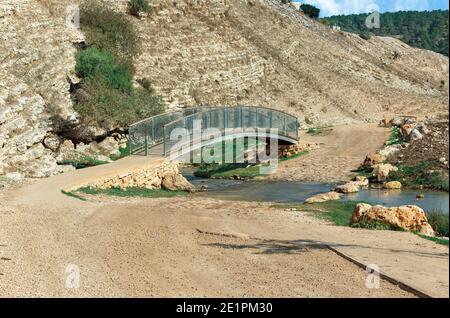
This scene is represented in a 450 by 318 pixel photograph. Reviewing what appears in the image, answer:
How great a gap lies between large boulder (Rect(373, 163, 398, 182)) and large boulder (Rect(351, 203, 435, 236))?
11.2 meters

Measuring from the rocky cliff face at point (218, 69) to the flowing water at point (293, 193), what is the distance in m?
6.15

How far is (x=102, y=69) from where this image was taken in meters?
28.1

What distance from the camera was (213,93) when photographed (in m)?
40.4

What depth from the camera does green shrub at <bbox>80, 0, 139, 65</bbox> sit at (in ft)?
105

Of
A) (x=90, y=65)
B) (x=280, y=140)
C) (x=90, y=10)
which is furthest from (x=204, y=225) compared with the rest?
(x=90, y=10)

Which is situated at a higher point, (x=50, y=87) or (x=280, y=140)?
(x=50, y=87)

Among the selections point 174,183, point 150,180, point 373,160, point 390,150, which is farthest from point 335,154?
point 150,180

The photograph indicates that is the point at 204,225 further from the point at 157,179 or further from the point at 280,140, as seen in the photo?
the point at 280,140

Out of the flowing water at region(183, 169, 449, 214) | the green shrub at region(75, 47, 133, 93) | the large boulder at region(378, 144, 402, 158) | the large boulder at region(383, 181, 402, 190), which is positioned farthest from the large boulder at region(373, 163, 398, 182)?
the green shrub at region(75, 47, 133, 93)

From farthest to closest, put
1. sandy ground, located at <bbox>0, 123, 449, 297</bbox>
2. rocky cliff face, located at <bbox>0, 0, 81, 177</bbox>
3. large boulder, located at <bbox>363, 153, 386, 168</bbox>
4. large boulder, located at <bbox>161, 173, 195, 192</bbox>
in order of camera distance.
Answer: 1. large boulder, located at <bbox>363, 153, 386, 168</bbox>
2. large boulder, located at <bbox>161, 173, 195, 192</bbox>
3. rocky cliff face, located at <bbox>0, 0, 81, 177</bbox>
4. sandy ground, located at <bbox>0, 123, 449, 297</bbox>

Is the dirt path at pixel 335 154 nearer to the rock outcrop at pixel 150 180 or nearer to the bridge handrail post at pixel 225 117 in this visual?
the bridge handrail post at pixel 225 117

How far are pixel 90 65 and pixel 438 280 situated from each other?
2232cm

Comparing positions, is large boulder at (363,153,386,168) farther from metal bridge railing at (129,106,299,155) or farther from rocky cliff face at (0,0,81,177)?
rocky cliff face at (0,0,81,177)

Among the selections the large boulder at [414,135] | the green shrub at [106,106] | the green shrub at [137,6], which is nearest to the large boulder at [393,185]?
the large boulder at [414,135]
